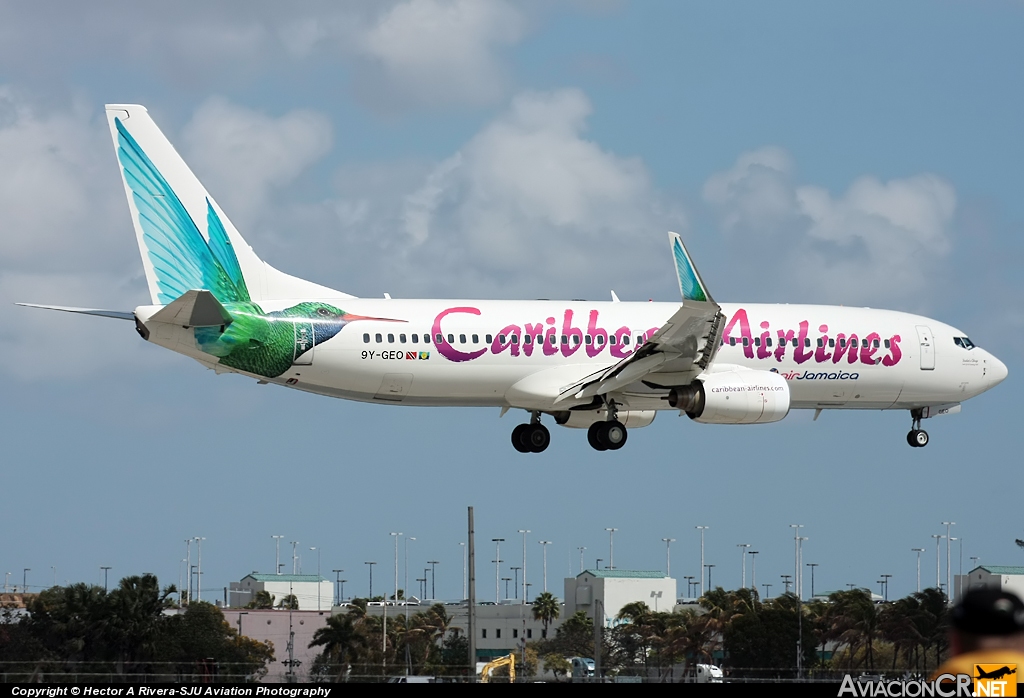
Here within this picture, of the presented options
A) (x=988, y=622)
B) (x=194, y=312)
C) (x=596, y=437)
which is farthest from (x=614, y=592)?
(x=988, y=622)

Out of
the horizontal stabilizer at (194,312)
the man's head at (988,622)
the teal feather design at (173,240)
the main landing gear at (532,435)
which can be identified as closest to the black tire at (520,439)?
the main landing gear at (532,435)

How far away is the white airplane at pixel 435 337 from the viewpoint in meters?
33.2

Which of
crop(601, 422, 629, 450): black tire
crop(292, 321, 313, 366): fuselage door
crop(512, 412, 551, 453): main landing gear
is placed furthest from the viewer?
crop(512, 412, 551, 453): main landing gear

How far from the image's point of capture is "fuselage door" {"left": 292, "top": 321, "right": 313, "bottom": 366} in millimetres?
33688

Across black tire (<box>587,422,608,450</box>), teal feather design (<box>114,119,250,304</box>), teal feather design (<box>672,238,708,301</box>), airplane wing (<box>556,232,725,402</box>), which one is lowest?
black tire (<box>587,422,608,450</box>)

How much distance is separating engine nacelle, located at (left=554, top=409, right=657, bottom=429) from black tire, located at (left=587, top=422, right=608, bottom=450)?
1155 mm

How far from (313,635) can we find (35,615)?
21965mm

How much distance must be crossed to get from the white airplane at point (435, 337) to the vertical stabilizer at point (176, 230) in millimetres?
35

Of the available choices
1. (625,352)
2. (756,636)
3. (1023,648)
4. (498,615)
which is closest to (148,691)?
(1023,648)

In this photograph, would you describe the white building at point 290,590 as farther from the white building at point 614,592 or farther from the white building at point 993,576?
the white building at point 993,576

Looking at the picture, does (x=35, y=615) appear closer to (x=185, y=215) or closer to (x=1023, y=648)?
(x=185, y=215)

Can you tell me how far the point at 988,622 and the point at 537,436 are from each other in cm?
3361

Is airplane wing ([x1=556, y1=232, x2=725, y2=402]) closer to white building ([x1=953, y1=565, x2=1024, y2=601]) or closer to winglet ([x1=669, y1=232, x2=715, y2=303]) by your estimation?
winglet ([x1=669, y1=232, x2=715, y2=303])

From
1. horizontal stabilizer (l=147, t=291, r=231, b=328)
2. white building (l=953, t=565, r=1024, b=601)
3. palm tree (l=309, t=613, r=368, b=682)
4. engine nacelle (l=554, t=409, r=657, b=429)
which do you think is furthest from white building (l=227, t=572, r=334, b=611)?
horizontal stabilizer (l=147, t=291, r=231, b=328)
